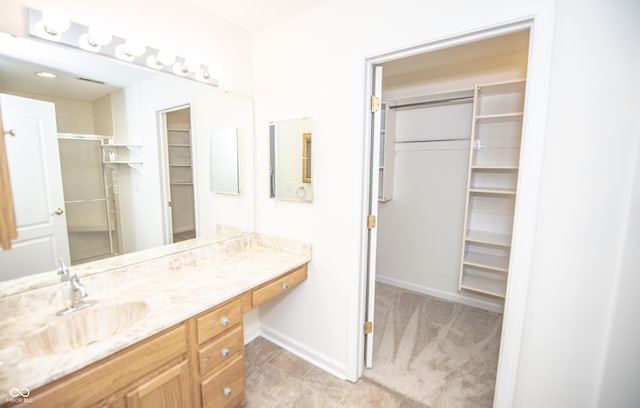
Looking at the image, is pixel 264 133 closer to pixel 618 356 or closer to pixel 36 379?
pixel 36 379

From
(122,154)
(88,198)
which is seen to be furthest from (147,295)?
(122,154)

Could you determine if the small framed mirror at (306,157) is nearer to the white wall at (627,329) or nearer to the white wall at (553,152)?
the white wall at (553,152)

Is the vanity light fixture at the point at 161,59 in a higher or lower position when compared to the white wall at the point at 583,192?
higher

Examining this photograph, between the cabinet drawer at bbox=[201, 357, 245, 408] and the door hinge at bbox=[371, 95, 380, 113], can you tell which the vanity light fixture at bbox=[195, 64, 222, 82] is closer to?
the door hinge at bbox=[371, 95, 380, 113]

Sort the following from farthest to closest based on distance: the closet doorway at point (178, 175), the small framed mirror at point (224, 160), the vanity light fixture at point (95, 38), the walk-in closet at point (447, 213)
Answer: the walk-in closet at point (447, 213)
the small framed mirror at point (224, 160)
the closet doorway at point (178, 175)
the vanity light fixture at point (95, 38)

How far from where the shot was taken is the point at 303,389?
6.14 feet

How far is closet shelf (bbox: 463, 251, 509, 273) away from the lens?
260 cm

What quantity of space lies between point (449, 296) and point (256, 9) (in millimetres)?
3266

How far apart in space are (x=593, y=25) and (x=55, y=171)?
95.2 inches

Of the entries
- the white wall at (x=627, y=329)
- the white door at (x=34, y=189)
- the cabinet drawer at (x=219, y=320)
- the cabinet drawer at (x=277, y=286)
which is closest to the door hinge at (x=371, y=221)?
the cabinet drawer at (x=277, y=286)

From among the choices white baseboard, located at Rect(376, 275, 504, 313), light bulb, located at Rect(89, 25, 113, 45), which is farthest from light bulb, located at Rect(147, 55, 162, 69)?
white baseboard, located at Rect(376, 275, 504, 313)

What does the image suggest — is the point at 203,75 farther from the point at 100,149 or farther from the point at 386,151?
the point at 386,151

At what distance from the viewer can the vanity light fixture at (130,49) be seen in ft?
4.79

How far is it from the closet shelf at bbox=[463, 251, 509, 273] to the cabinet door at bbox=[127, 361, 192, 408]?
8.20 feet
